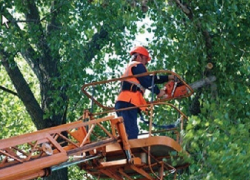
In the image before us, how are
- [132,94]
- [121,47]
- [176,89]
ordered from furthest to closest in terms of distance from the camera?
[121,47] < [176,89] < [132,94]

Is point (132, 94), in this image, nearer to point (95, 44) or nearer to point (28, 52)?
point (95, 44)

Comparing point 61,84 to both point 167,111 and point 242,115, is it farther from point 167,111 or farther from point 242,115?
point 242,115

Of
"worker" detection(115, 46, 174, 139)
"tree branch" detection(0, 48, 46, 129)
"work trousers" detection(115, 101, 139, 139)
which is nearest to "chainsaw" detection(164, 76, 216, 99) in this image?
"worker" detection(115, 46, 174, 139)

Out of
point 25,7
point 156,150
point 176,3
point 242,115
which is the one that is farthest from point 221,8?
point 25,7

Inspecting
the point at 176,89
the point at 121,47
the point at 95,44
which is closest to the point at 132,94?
the point at 176,89

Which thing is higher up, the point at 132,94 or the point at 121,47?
the point at 121,47

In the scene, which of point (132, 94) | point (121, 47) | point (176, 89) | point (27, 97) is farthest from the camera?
point (27, 97)

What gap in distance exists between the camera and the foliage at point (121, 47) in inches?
634

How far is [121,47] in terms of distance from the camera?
18.6m

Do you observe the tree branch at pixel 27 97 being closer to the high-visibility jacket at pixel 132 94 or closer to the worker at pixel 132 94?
the worker at pixel 132 94

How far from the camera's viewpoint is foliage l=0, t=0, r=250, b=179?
16.1m

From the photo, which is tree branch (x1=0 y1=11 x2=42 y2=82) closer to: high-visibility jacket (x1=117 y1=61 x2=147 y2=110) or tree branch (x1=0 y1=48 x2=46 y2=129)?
tree branch (x1=0 y1=48 x2=46 y2=129)

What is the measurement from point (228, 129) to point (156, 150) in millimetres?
1457

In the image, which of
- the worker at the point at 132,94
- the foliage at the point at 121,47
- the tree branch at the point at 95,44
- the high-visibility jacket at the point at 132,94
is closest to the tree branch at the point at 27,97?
the foliage at the point at 121,47
